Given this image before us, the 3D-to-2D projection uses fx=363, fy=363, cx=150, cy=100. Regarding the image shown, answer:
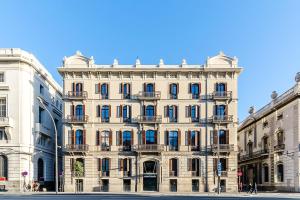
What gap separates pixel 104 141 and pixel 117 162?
3703mm

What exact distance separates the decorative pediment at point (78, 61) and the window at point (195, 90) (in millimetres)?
15613

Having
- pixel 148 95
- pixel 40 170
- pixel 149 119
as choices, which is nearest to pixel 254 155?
pixel 149 119

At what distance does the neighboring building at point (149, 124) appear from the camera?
176 feet

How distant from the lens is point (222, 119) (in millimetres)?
54125

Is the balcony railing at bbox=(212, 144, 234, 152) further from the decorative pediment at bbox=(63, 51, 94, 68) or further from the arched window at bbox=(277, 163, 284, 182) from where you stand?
the decorative pediment at bbox=(63, 51, 94, 68)

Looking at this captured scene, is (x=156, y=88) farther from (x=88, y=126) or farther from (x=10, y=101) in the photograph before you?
(x=10, y=101)

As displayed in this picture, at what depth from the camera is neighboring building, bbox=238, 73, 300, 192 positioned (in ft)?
166

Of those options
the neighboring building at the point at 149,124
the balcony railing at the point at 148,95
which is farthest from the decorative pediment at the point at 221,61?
the balcony railing at the point at 148,95

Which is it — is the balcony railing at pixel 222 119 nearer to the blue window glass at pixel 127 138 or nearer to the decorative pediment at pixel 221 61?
the decorative pediment at pixel 221 61

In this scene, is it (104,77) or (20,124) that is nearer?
(20,124)

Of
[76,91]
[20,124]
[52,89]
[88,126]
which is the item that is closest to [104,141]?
[88,126]

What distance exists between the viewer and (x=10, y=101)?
52.1 metres

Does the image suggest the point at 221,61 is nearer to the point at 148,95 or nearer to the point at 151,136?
the point at 148,95

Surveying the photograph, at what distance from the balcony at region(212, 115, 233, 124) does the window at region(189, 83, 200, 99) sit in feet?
13.7
